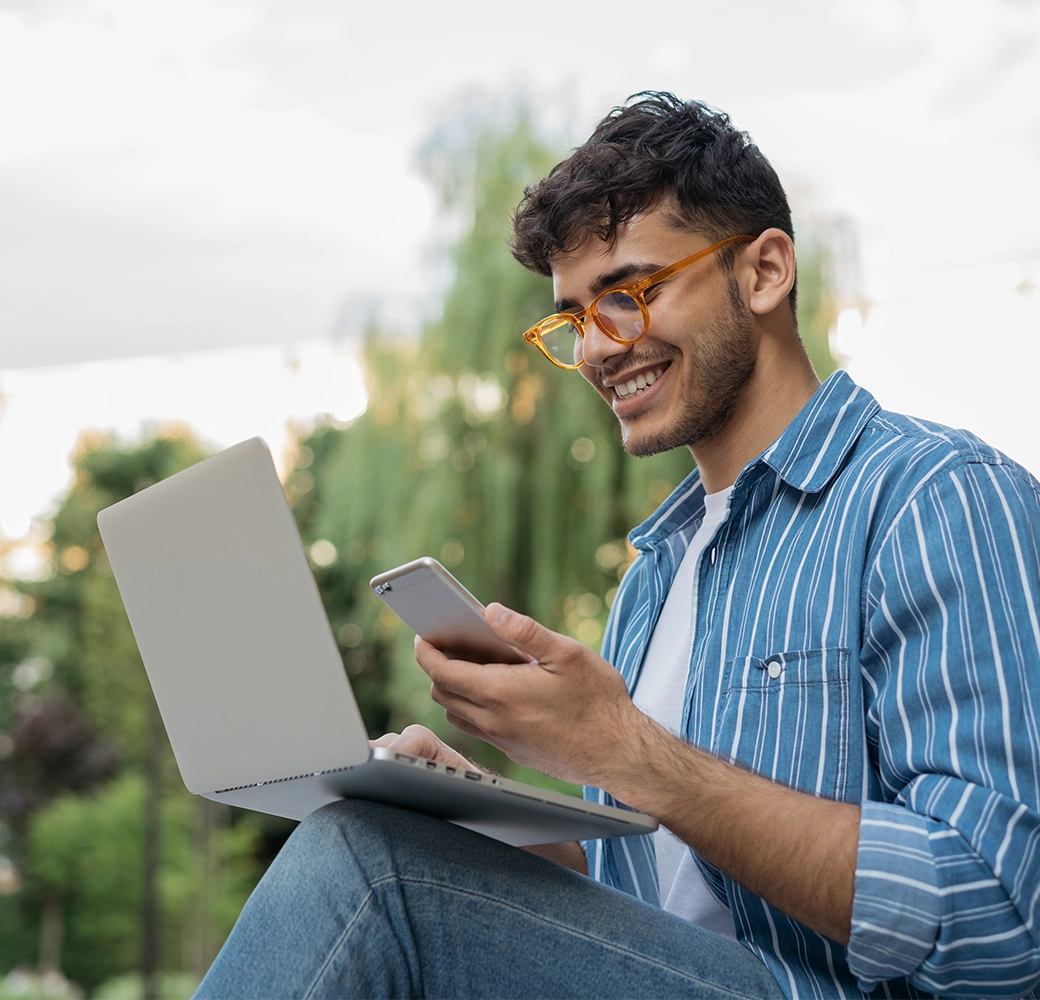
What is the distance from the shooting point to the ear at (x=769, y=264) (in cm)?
145

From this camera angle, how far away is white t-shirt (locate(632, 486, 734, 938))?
118 centimetres

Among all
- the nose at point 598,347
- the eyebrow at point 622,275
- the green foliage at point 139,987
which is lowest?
the green foliage at point 139,987

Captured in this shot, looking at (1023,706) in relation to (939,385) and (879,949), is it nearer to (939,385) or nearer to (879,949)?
(879,949)

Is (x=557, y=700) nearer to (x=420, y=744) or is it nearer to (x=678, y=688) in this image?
(x=420, y=744)

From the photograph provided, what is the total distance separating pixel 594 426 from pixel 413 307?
121 centimetres

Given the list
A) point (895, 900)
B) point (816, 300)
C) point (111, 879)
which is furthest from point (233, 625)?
point (111, 879)

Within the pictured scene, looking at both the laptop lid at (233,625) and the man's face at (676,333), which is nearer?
the laptop lid at (233,625)

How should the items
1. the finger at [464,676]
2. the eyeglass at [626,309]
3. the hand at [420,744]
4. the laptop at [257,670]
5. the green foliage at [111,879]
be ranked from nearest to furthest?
the laptop at [257,670]
the finger at [464,676]
the hand at [420,744]
the eyeglass at [626,309]
the green foliage at [111,879]

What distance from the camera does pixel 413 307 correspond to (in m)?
5.72

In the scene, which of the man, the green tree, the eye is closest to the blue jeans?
the man

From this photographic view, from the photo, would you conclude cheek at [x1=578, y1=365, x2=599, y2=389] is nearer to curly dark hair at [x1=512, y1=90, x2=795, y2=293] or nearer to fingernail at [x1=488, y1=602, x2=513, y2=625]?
curly dark hair at [x1=512, y1=90, x2=795, y2=293]

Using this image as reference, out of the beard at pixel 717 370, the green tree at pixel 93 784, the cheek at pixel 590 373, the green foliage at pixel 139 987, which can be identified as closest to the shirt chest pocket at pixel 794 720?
the beard at pixel 717 370

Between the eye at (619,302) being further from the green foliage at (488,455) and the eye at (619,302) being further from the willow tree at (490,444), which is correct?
the willow tree at (490,444)

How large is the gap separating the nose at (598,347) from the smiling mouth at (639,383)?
1.6 inches
